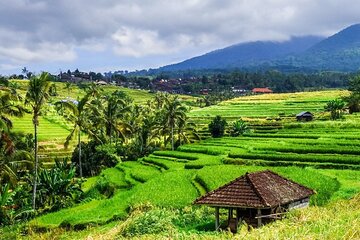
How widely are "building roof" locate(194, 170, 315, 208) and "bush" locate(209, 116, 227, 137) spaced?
1523 inches

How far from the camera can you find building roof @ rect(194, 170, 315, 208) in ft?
70.7

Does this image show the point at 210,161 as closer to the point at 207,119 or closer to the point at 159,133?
the point at 159,133

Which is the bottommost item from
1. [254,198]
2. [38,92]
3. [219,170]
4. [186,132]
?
[186,132]

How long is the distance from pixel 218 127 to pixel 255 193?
4130 cm

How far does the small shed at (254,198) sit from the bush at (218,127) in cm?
3874

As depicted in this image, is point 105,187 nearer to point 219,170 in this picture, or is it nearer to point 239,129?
point 219,170

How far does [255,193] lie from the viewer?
2189 centimetres

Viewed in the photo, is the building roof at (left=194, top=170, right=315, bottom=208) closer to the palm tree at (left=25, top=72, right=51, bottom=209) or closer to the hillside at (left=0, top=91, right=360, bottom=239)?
the hillside at (left=0, top=91, right=360, bottom=239)

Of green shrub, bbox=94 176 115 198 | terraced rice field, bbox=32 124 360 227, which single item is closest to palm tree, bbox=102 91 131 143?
terraced rice field, bbox=32 124 360 227

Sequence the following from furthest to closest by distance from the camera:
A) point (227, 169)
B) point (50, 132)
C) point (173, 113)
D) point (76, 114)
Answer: point (50, 132) < point (173, 113) < point (227, 169) < point (76, 114)

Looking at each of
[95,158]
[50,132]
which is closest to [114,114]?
[95,158]

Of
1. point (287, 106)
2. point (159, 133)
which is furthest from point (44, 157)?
point (287, 106)

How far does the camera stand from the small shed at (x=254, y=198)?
21516 millimetres

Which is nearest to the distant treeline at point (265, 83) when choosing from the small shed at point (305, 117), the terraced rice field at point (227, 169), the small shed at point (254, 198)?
the small shed at point (305, 117)
